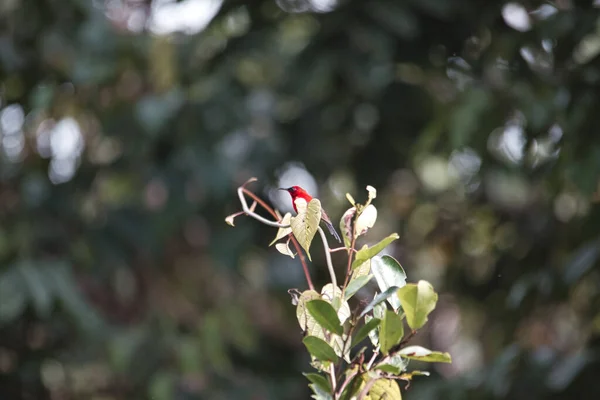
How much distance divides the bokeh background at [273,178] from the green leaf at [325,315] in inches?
51.8

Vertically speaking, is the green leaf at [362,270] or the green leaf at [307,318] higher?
the green leaf at [362,270]

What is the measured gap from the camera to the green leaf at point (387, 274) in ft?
2.57

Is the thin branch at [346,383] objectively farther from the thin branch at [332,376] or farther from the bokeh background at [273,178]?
the bokeh background at [273,178]

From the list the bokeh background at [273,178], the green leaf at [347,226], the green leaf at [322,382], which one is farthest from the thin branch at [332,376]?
the bokeh background at [273,178]

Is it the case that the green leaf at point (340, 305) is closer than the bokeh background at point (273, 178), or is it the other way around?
the green leaf at point (340, 305)

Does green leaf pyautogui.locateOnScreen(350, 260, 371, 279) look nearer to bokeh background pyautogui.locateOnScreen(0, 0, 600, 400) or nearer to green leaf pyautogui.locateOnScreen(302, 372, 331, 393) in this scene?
green leaf pyautogui.locateOnScreen(302, 372, 331, 393)

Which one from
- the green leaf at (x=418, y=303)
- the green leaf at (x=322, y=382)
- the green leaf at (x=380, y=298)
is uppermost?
the green leaf at (x=418, y=303)

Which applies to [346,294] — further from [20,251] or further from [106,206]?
[106,206]

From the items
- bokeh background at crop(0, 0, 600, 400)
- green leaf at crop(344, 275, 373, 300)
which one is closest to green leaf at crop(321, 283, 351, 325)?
green leaf at crop(344, 275, 373, 300)

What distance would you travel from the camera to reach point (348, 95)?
2.98m

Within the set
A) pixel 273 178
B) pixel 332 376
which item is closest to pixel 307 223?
pixel 332 376

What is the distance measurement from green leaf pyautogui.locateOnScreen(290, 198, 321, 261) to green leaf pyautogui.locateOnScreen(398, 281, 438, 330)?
0.37ft

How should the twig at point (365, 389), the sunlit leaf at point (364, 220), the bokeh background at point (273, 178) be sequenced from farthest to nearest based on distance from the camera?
1. the bokeh background at point (273, 178)
2. the sunlit leaf at point (364, 220)
3. the twig at point (365, 389)

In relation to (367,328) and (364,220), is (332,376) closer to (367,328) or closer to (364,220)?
(367,328)
